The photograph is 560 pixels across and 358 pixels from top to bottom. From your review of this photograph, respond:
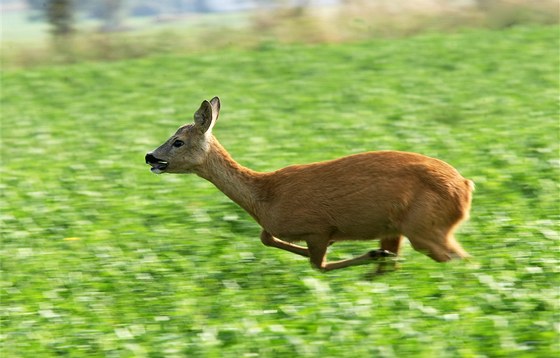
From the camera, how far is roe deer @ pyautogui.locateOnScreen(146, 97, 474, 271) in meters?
7.71

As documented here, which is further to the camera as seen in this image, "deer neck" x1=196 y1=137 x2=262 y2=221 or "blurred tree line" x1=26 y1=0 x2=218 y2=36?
"blurred tree line" x1=26 y1=0 x2=218 y2=36

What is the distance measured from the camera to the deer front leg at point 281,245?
8359 millimetres

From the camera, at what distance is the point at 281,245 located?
331 inches

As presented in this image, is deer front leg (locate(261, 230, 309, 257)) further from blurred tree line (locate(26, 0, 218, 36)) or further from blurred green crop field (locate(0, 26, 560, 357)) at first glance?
blurred tree line (locate(26, 0, 218, 36))

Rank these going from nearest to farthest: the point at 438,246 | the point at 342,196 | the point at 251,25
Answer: the point at 438,246 → the point at 342,196 → the point at 251,25

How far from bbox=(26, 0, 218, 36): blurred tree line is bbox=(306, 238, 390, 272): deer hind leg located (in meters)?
18.0

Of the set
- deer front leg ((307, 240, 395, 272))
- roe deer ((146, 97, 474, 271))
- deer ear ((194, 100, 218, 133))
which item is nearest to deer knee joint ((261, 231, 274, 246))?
roe deer ((146, 97, 474, 271))

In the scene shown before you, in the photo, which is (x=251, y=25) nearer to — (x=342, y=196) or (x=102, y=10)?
(x=102, y=10)

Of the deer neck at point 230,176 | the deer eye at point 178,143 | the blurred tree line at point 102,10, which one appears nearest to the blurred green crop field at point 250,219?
the deer neck at point 230,176

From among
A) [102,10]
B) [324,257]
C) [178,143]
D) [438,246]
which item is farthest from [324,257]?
[102,10]

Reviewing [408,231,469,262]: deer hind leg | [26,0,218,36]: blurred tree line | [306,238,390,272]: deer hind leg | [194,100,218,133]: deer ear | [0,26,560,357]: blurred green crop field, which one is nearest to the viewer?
[0,26,560,357]: blurred green crop field

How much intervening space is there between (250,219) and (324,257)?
206cm

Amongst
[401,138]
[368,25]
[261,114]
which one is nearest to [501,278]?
[401,138]

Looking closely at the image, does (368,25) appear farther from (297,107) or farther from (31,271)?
(31,271)
